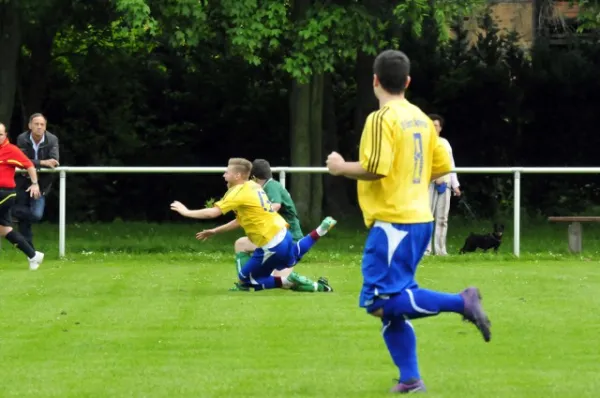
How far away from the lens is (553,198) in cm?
2895

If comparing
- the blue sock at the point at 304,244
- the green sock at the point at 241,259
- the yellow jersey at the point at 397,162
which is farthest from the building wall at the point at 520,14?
the yellow jersey at the point at 397,162

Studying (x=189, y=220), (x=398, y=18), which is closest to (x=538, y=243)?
(x=398, y=18)

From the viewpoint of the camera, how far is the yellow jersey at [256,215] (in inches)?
533

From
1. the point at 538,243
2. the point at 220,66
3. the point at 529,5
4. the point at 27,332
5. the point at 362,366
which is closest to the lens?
the point at 362,366

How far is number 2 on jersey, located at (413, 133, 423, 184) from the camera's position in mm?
7805

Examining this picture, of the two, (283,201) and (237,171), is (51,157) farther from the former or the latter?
(237,171)

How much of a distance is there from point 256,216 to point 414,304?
19.9 feet

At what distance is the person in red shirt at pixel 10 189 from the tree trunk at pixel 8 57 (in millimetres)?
8327

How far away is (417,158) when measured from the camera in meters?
7.82

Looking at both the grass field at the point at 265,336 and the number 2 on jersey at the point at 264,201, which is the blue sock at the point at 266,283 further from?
the number 2 on jersey at the point at 264,201

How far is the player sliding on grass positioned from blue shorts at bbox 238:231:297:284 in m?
0.42

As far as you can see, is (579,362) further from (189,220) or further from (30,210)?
(189,220)

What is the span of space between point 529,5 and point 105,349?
93.3 ft

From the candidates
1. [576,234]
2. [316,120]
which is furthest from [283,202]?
[316,120]
